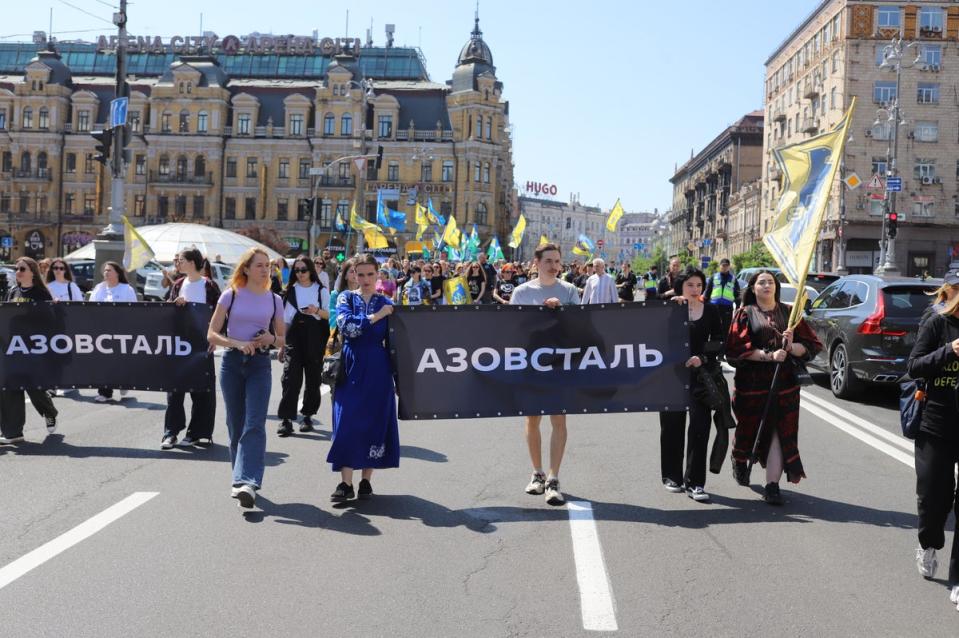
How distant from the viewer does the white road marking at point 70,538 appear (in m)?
5.73

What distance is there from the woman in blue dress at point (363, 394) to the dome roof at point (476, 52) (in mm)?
85432

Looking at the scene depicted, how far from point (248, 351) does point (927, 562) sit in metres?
4.53

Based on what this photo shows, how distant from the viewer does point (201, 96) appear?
88062 mm

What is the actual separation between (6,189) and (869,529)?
9447 centimetres

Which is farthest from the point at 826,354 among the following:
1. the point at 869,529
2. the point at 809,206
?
the point at 869,529

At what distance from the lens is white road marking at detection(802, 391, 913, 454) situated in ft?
35.8

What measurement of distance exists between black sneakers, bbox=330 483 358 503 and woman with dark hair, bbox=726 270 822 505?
9.43ft

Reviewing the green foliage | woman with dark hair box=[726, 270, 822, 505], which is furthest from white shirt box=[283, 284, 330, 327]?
the green foliage

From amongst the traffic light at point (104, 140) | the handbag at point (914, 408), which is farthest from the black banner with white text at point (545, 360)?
the traffic light at point (104, 140)

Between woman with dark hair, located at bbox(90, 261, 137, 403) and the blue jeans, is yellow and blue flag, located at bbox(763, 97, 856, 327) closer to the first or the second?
the blue jeans

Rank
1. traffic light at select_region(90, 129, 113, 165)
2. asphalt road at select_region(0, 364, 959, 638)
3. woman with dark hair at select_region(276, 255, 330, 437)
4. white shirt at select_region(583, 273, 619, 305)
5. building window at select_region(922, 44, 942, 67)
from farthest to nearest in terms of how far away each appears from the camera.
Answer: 1. building window at select_region(922, 44, 942, 67)
2. traffic light at select_region(90, 129, 113, 165)
3. white shirt at select_region(583, 273, 619, 305)
4. woman with dark hair at select_region(276, 255, 330, 437)
5. asphalt road at select_region(0, 364, 959, 638)

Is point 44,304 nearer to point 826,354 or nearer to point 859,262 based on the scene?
point 826,354

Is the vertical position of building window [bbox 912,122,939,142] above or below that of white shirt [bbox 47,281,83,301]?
above

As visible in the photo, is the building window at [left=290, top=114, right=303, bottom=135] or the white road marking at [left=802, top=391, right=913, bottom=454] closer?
the white road marking at [left=802, top=391, right=913, bottom=454]
